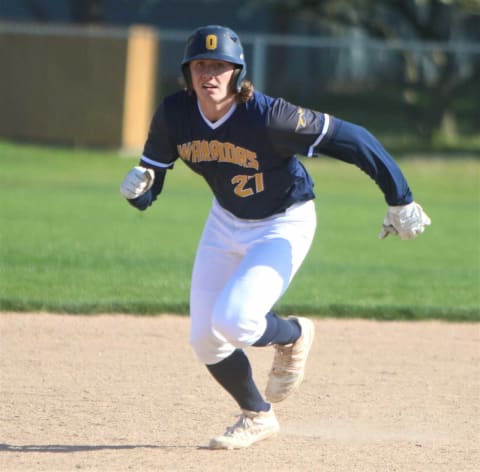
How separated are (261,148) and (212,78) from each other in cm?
36

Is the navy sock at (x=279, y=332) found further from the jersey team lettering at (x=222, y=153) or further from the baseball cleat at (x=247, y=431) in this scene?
the jersey team lettering at (x=222, y=153)

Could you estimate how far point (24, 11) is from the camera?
32.6 meters

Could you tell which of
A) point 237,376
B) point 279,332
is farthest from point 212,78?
point 237,376

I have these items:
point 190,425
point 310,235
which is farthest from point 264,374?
point 310,235

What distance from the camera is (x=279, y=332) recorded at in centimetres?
510

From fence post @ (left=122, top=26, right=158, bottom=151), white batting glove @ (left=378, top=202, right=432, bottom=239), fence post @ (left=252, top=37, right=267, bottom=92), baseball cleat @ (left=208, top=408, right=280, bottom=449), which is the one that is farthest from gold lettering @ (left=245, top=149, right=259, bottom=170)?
fence post @ (left=122, top=26, right=158, bottom=151)

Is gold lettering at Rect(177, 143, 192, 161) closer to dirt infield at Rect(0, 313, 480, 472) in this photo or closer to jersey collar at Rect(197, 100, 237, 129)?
jersey collar at Rect(197, 100, 237, 129)

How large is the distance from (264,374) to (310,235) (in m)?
1.62

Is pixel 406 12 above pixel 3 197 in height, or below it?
above

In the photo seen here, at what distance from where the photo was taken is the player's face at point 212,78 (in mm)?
4840

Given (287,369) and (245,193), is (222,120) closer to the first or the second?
(245,193)

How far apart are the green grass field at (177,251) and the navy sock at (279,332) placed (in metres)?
3.19

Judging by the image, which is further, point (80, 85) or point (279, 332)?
point (80, 85)

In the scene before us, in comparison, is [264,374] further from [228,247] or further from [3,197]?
[3,197]
